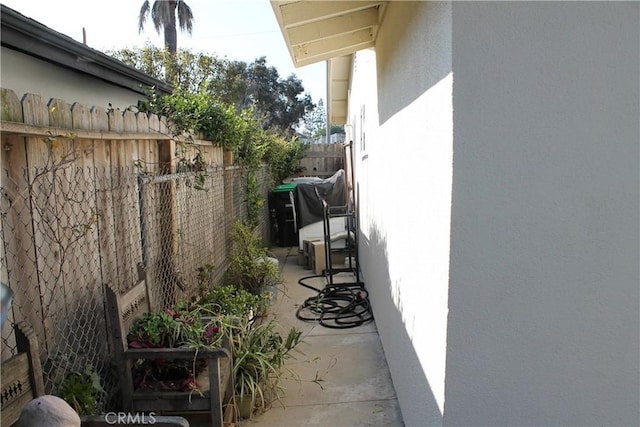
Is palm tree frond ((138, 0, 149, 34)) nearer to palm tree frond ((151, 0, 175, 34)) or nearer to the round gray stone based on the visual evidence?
palm tree frond ((151, 0, 175, 34))

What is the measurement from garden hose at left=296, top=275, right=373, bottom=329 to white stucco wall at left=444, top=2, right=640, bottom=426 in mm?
3127

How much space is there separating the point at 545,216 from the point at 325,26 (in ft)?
9.82

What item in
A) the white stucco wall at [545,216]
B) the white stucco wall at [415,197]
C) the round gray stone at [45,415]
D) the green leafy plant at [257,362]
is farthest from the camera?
the green leafy plant at [257,362]

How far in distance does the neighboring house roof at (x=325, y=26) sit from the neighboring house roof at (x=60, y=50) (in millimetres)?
1620

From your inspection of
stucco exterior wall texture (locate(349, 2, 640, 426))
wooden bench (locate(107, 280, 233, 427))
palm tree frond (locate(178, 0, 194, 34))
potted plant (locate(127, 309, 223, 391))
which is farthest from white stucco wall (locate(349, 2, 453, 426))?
palm tree frond (locate(178, 0, 194, 34))

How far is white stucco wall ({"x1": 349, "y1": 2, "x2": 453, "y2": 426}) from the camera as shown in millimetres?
1983

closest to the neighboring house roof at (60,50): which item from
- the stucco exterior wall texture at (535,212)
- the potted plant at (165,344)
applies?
the potted plant at (165,344)

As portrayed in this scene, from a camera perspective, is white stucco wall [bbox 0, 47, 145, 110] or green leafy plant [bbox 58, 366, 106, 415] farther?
white stucco wall [bbox 0, 47, 145, 110]

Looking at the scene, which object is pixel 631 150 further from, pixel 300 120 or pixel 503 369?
pixel 300 120

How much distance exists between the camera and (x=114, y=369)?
8.90ft

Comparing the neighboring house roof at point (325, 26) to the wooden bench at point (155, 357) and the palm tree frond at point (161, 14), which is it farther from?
the palm tree frond at point (161, 14)

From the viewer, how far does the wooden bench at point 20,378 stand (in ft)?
5.32

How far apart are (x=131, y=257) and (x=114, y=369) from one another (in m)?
0.74

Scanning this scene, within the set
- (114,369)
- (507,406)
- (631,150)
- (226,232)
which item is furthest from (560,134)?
(226,232)
